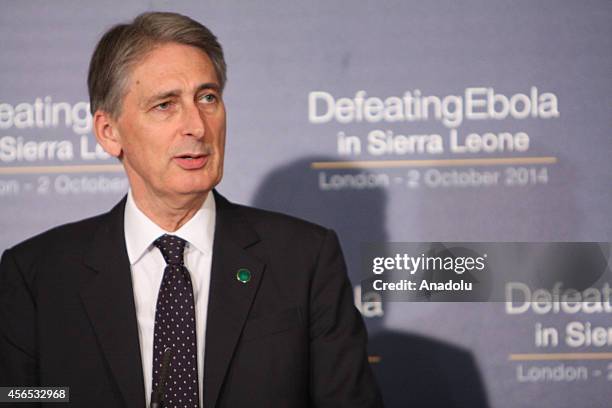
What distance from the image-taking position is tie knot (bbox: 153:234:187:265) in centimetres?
203

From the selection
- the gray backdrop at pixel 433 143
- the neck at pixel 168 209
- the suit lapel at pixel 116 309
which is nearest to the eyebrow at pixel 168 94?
the neck at pixel 168 209

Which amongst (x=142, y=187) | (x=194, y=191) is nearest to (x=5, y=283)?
(x=142, y=187)

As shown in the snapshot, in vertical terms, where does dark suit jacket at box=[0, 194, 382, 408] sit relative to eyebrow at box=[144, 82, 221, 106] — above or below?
below

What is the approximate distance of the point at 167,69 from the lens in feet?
6.55

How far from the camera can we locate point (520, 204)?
2.86m

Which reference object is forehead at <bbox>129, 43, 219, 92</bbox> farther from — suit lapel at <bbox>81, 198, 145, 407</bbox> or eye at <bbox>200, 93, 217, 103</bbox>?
suit lapel at <bbox>81, 198, 145, 407</bbox>

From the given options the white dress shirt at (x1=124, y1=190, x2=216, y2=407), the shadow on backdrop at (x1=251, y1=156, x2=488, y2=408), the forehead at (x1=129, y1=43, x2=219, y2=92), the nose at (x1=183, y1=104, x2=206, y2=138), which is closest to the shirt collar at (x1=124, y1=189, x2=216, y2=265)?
the white dress shirt at (x1=124, y1=190, x2=216, y2=407)

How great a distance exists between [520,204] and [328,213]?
2.34 feet

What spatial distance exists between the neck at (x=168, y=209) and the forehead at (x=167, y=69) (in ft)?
0.99

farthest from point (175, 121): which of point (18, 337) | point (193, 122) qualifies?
point (18, 337)

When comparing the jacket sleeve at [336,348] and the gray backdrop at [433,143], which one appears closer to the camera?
the jacket sleeve at [336,348]

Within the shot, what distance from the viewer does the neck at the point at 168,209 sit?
6.79ft

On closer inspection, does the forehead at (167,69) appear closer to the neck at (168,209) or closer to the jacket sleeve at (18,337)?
the neck at (168,209)

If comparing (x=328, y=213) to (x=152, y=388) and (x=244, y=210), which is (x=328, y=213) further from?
(x=152, y=388)
